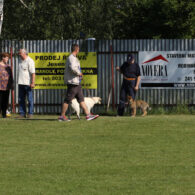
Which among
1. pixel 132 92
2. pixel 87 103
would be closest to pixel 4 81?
pixel 87 103

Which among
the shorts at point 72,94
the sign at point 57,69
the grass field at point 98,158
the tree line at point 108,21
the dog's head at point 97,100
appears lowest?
the grass field at point 98,158

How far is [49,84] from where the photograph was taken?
1686 centimetres

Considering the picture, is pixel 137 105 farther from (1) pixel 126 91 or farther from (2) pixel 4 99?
(2) pixel 4 99

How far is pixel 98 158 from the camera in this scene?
27.0ft

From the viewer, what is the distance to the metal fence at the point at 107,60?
53.8 ft

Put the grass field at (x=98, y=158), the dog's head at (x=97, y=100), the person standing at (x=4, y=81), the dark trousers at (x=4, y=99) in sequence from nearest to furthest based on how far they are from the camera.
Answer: the grass field at (x=98, y=158) → the person standing at (x=4, y=81) → the dark trousers at (x=4, y=99) → the dog's head at (x=97, y=100)

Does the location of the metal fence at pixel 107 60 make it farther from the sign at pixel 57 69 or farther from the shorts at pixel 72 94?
the shorts at pixel 72 94

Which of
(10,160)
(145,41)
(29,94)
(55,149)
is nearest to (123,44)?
(145,41)

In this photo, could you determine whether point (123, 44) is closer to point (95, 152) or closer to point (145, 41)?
point (145, 41)

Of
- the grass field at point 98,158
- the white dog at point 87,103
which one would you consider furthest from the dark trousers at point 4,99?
the grass field at point 98,158

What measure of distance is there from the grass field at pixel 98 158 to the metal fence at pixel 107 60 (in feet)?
11.7

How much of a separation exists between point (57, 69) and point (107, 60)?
145cm

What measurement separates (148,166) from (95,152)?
1427mm

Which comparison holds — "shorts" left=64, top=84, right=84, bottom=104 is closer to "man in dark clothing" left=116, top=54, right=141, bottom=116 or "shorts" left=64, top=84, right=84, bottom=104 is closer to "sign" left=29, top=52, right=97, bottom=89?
"man in dark clothing" left=116, top=54, right=141, bottom=116
